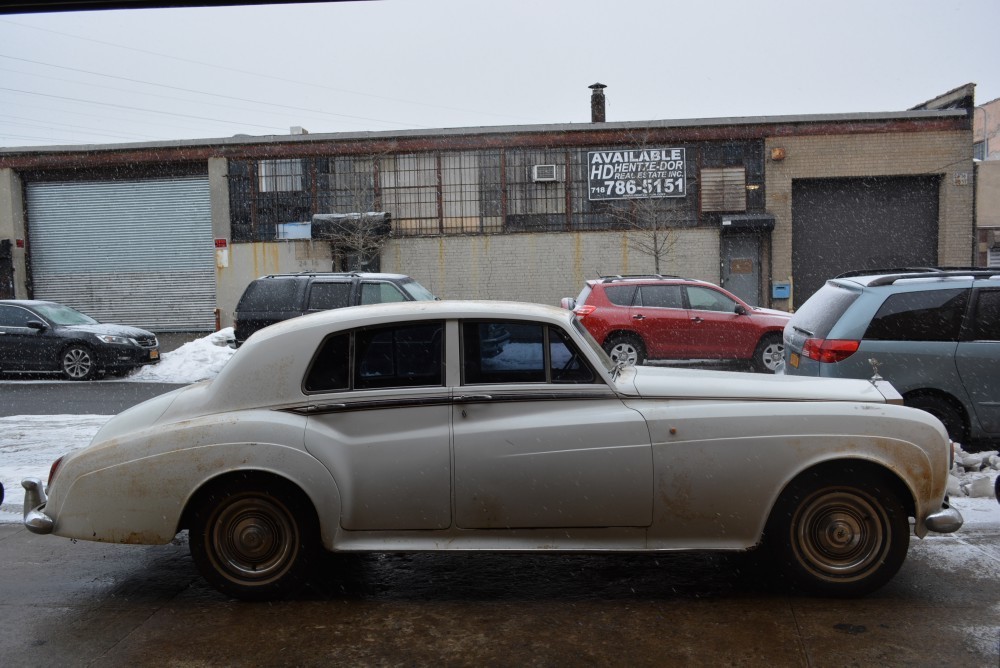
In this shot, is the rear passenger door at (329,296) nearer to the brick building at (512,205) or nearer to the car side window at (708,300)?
the car side window at (708,300)

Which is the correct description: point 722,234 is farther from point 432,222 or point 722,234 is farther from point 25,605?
point 25,605

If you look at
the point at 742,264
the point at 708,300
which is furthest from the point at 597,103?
the point at 708,300

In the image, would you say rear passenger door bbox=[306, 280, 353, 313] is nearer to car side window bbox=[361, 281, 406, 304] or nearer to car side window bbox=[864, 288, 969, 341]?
car side window bbox=[361, 281, 406, 304]

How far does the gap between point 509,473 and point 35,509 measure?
2647 mm

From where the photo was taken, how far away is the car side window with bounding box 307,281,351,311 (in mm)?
13867

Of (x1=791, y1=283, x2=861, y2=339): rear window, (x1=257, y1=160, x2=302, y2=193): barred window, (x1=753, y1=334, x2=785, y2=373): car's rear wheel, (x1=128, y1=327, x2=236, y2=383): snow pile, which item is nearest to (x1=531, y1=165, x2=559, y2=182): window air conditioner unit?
(x1=257, y1=160, x2=302, y2=193): barred window

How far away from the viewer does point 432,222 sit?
25.4m

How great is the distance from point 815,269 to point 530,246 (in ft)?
27.5

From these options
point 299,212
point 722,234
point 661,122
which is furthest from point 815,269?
point 299,212

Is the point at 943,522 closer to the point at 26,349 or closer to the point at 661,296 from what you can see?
the point at 661,296

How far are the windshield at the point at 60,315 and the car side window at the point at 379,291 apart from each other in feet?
20.5

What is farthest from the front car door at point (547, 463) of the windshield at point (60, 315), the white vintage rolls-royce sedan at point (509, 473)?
the windshield at point (60, 315)

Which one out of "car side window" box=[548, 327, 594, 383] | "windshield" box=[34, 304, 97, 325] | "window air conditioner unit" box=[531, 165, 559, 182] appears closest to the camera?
"car side window" box=[548, 327, 594, 383]

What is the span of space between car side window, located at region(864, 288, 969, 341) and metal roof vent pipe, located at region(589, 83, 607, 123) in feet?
69.5
